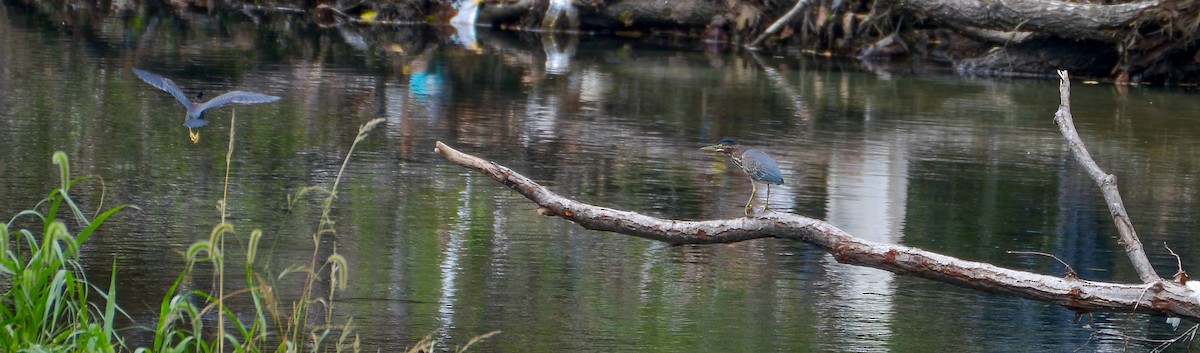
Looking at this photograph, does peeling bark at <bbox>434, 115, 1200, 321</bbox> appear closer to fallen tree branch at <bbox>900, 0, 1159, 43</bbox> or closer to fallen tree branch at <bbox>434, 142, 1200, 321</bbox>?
fallen tree branch at <bbox>434, 142, 1200, 321</bbox>

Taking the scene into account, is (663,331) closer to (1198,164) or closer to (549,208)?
(549,208)

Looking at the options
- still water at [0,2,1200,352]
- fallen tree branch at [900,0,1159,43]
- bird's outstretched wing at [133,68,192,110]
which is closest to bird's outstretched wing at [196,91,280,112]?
bird's outstretched wing at [133,68,192,110]

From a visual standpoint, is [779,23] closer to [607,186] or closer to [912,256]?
[607,186]

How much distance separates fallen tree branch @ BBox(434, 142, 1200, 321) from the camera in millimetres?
4402

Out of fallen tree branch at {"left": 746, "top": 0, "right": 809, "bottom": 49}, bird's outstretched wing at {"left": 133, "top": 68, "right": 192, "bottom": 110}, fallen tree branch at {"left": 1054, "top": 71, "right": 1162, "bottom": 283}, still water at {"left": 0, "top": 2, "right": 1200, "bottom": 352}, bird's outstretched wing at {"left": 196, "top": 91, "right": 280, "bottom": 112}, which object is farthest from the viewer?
fallen tree branch at {"left": 746, "top": 0, "right": 809, "bottom": 49}

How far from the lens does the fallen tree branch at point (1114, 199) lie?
15.4 ft

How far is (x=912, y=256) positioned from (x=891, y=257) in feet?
0.20

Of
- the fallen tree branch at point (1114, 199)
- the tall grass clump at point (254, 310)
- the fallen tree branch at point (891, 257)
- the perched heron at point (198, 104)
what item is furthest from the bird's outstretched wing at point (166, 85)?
the fallen tree branch at point (1114, 199)

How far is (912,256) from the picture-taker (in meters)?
4.51

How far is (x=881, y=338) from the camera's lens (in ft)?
18.4

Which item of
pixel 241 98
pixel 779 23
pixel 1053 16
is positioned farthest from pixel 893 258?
pixel 779 23

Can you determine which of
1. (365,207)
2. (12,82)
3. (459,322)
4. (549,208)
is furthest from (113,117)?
(549,208)

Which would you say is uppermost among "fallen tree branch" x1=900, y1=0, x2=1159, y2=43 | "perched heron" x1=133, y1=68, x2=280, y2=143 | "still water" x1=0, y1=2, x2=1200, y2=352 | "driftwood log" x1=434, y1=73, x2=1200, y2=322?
"fallen tree branch" x1=900, y1=0, x2=1159, y2=43

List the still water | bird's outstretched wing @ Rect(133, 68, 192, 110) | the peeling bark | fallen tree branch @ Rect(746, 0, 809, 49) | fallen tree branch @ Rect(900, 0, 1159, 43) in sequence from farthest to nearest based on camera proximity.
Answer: fallen tree branch @ Rect(746, 0, 809, 49) → fallen tree branch @ Rect(900, 0, 1159, 43) → bird's outstretched wing @ Rect(133, 68, 192, 110) → the still water → the peeling bark
